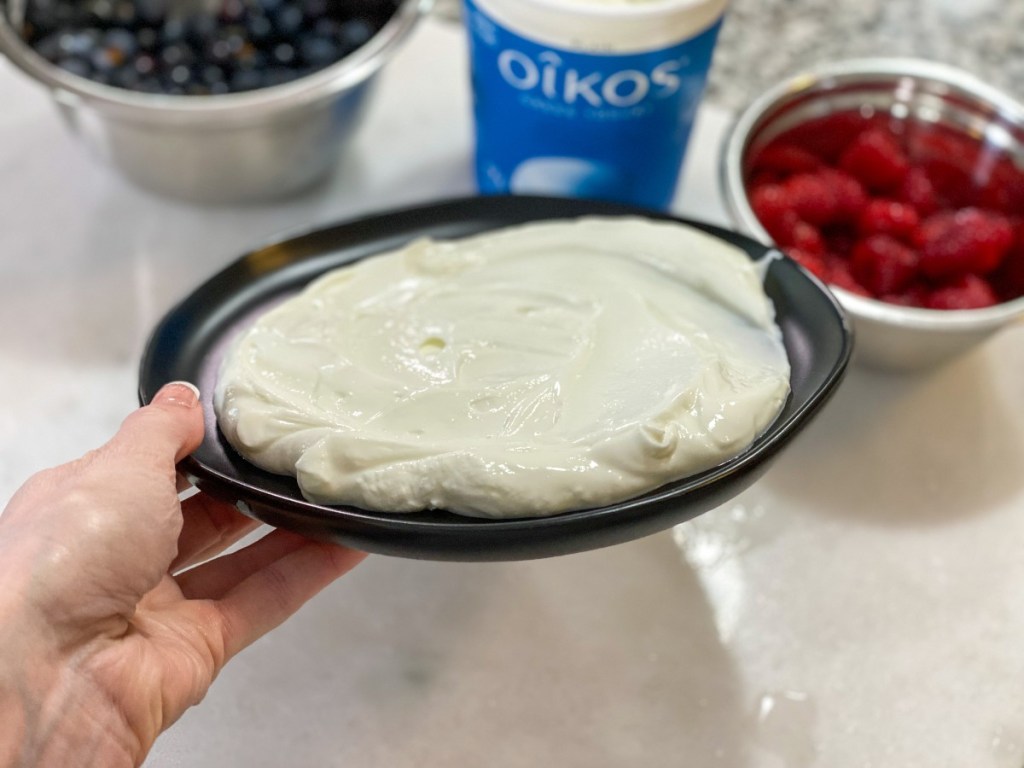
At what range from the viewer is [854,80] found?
3.88 ft

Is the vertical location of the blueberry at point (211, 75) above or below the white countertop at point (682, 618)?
above

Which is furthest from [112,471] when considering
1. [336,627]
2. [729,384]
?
[729,384]

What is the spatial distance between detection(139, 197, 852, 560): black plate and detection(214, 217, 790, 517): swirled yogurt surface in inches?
0.6

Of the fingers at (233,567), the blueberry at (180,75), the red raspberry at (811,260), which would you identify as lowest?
the fingers at (233,567)

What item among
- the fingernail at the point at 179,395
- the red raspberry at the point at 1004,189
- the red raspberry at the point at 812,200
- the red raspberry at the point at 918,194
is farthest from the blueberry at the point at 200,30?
the red raspberry at the point at 1004,189

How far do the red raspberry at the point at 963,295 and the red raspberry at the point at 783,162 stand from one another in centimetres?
21

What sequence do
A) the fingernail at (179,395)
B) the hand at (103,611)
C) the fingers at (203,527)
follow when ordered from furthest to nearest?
the fingers at (203,527), the fingernail at (179,395), the hand at (103,611)

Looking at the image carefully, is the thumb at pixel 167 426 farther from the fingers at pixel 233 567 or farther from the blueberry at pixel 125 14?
the blueberry at pixel 125 14

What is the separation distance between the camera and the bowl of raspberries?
40.5 inches

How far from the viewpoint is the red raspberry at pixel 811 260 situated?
1046 millimetres

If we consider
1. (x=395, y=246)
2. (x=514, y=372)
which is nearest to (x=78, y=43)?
(x=395, y=246)

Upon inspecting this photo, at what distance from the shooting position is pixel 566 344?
804mm

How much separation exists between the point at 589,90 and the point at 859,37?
772 mm

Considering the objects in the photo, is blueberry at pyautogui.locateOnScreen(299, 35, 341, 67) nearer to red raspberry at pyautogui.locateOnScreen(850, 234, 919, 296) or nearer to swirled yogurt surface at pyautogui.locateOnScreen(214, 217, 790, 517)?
swirled yogurt surface at pyautogui.locateOnScreen(214, 217, 790, 517)
